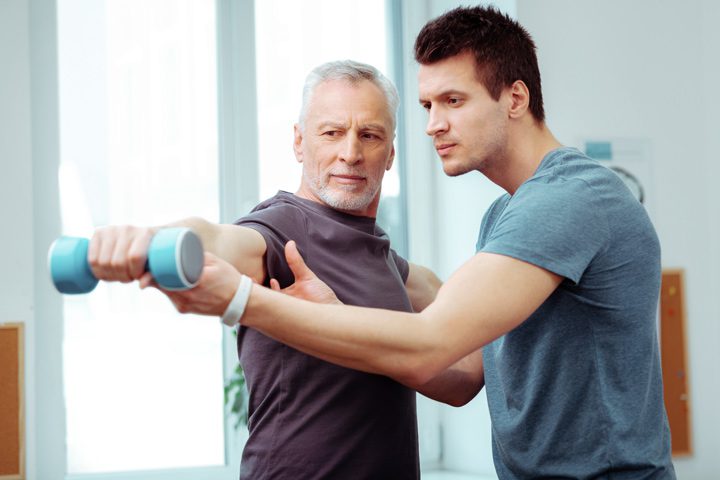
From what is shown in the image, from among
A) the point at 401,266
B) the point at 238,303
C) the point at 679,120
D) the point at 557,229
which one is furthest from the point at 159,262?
the point at 679,120

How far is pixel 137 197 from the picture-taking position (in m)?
3.02

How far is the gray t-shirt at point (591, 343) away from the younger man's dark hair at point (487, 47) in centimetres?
22

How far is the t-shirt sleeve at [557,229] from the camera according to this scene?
1.27 meters

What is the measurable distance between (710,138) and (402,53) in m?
1.34

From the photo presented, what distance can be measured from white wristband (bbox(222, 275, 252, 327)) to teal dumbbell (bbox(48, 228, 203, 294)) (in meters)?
0.08

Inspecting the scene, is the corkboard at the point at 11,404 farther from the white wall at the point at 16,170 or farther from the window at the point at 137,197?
the window at the point at 137,197

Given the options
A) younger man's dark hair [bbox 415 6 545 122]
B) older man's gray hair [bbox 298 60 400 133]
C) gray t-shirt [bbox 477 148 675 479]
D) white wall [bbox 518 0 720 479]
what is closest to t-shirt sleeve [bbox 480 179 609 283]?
gray t-shirt [bbox 477 148 675 479]

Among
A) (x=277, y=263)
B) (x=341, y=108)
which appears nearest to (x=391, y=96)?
(x=341, y=108)

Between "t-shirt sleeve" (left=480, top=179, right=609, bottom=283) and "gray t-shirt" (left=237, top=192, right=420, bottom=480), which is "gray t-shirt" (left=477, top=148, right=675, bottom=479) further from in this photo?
"gray t-shirt" (left=237, top=192, right=420, bottom=480)

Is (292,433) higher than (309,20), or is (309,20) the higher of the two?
(309,20)

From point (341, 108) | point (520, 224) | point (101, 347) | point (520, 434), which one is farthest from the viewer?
point (101, 347)

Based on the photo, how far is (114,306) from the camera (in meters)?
2.94

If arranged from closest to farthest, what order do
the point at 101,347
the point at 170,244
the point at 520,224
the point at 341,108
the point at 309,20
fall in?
the point at 170,244 → the point at 520,224 → the point at 341,108 → the point at 101,347 → the point at 309,20

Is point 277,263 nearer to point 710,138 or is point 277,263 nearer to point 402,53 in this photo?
point 402,53
